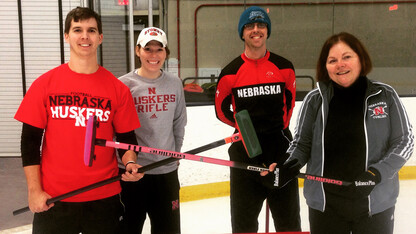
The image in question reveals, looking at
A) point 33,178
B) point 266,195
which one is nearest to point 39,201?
point 33,178

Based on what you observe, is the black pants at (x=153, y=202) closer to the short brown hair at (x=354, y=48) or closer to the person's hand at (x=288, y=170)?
the person's hand at (x=288, y=170)

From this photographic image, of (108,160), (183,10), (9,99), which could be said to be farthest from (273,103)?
(183,10)

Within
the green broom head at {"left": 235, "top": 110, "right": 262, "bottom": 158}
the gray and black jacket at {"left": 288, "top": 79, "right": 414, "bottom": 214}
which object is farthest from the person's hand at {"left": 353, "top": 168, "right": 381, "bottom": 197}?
the green broom head at {"left": 235, "top": 110, "right": 262, "bottom": 158}

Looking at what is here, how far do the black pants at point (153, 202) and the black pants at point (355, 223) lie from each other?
2.23 ft

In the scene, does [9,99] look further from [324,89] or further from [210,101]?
[324,89]

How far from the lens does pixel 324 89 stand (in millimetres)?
1395

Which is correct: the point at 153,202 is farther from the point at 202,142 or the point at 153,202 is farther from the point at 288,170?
the point at 202,142

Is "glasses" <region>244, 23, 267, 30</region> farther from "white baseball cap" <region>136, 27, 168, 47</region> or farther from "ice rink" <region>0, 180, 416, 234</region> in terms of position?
"ice rink" <region>0, 180, 416, 234</region>

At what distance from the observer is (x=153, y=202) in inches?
71.2

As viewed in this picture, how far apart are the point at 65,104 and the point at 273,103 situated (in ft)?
2.97

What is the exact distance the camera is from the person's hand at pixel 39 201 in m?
1.38

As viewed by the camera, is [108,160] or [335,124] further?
[108,160]

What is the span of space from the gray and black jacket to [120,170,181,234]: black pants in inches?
26.1

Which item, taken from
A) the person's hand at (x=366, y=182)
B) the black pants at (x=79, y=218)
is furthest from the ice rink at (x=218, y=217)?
the person's hand at (x=366, y=182)
